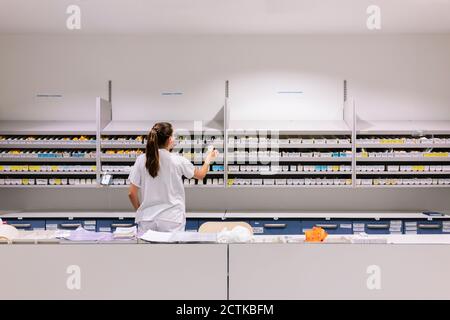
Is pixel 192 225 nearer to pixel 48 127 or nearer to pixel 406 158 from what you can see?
pixel 48 127

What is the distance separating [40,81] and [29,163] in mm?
1129

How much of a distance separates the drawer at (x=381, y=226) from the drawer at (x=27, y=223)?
3554 mm

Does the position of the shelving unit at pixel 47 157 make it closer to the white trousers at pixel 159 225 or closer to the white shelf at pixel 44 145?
the white shelf at pixel 44 145

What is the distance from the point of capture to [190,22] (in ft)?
16.2

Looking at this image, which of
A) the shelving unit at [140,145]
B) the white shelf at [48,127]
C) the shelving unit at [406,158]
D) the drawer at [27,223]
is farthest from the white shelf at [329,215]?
the drawer at [27,223]

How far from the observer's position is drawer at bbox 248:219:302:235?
475cm

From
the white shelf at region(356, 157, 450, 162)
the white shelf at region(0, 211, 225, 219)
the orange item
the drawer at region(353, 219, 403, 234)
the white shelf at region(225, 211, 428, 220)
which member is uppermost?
the white shelf at region(356, 157, 450, 162)

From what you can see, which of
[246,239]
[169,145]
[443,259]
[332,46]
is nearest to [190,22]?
[332,46]

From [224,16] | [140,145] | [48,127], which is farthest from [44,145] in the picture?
[224,16]

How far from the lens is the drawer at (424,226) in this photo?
471 cm

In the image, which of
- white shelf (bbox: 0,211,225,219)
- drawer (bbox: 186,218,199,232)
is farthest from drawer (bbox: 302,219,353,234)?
drawer (bbox: 186,218,199,232)

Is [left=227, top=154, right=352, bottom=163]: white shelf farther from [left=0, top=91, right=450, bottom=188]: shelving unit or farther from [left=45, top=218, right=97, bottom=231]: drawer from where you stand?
[left=45, top=218, right=97, bottom=231]: drawer

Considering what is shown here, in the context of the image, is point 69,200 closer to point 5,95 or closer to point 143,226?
point 5,95

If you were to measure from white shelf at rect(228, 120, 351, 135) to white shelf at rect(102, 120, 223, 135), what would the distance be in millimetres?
222
